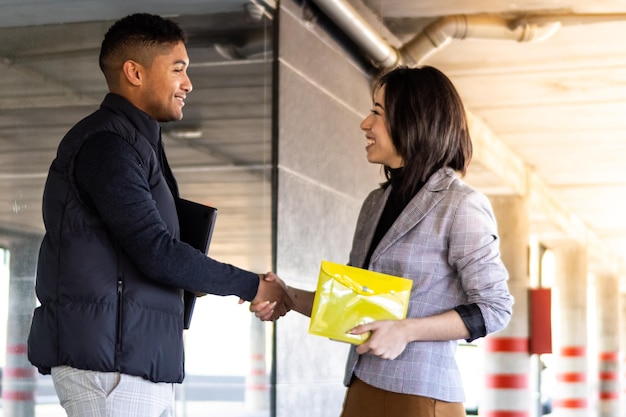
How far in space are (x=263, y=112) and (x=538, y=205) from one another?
9552mm

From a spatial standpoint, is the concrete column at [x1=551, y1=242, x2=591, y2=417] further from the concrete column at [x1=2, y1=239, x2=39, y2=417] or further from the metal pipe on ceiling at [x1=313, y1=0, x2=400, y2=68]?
the concrete column at [x1=2, y1=239, x2=39, y2=417]

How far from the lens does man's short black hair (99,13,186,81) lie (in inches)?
90.6

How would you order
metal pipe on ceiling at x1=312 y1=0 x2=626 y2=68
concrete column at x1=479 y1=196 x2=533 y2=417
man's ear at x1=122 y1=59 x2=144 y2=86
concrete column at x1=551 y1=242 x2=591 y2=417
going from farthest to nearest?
concrete column at x1=551 y1=242 x2=591 y2=417 < concrete column at x1=479 y1=196 x2=533 y2=417 < metal pipe on ceiling at x1=312 y1=0 x2=626 y2=68 < man's ear at x1=122 y1=59 x2=144 y2=86

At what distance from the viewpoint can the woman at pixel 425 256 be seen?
2.21 m

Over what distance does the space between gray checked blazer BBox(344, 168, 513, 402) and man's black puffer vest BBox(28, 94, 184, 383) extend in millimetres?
460

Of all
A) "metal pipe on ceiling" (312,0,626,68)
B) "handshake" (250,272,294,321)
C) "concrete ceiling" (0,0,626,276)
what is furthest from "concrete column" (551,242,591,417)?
"handshake" (250,272,294,321)

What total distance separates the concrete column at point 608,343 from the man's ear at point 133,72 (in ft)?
72.1

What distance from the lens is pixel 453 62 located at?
7.87 meters

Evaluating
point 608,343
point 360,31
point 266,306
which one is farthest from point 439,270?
point 608,343

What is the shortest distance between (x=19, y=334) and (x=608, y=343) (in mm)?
21380

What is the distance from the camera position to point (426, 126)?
7.63ft

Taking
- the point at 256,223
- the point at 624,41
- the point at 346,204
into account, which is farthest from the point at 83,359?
the point at 624,41

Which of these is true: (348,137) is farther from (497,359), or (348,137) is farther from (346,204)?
(497,359)

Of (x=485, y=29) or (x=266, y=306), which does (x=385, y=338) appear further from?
(x=485, y=29)
